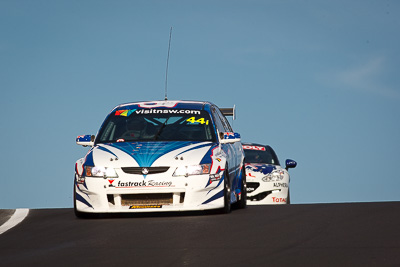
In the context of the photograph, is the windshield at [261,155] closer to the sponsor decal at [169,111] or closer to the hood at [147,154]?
the sponsor decal at [169,111]

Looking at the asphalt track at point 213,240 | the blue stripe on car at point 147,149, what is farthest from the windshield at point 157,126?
the asphalt track at point 213,240

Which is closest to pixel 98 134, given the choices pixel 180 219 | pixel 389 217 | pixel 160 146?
pixel 160 146

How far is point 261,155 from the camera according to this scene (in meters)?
20.7

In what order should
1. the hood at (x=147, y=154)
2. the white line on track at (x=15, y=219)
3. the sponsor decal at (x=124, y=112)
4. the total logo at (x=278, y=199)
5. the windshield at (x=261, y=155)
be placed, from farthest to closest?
1. the windshield at (x=261, y=155)
2. the total logo at (x=278, y=199)
3. the sponsor decal at (x=124, y=112)
4. the hood at (x=147, y=154)
5. the white line on track at (x=15, y=219)

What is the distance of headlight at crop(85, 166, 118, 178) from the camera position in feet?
38.0

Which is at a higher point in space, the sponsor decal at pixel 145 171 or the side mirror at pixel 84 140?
the side mirror at pixel 84 140

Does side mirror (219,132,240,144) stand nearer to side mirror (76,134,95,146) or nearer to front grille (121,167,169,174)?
front grille (121,167,169,174)

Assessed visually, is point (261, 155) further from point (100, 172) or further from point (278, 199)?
point (100, 172)

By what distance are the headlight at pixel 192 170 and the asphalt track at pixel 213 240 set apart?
0.53 m

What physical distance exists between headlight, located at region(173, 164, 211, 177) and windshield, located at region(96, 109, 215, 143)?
971 mm

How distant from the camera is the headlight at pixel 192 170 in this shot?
1157cm

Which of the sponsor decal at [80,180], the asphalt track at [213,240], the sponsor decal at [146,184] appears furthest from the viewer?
the sponsor decal at [80,180]

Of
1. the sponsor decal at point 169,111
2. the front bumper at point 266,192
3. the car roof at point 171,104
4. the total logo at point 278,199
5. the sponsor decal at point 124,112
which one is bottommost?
the total logo at point 278,199

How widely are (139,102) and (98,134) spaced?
3.81ft
